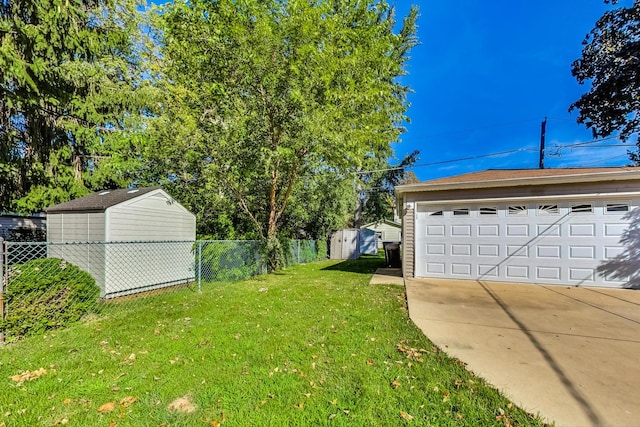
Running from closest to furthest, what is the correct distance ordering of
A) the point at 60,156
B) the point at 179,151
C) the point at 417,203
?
the point at 417,203 → the point at 179,151 → the point at 60,156

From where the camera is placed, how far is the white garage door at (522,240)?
21.9ft

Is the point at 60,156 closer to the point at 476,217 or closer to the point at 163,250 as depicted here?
the point at 163,250

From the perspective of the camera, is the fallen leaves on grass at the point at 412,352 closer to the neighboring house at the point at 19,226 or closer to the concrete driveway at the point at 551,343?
the concrete driveway at the point at 551,343

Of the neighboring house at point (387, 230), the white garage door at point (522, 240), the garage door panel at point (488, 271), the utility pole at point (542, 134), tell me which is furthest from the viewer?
the neighboring house at point (387, 230)

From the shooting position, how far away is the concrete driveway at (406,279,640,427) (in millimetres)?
2312

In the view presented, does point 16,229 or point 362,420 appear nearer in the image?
point 362,420

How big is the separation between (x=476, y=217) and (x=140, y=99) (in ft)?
39.2

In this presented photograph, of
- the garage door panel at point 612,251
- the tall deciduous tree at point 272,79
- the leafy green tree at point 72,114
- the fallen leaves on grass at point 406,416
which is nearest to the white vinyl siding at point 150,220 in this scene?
the tall deciduous tree at point 272,79

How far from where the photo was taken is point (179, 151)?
9.25m

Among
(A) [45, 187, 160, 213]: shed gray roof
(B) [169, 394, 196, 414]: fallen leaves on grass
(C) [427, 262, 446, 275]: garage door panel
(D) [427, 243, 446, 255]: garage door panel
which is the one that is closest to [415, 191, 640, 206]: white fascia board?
(D) [427, 243, 446, 255]: garage door panel

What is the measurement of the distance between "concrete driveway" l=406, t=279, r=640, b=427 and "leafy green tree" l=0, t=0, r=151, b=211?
25.4ft

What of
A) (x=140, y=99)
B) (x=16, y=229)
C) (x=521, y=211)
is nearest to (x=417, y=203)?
(x=521, y=211)

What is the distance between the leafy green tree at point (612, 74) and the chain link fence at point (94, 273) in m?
15.2

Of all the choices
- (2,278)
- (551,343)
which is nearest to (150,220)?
(2,278)
